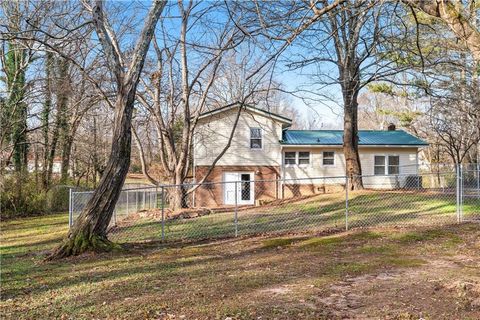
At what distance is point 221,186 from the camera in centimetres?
2192

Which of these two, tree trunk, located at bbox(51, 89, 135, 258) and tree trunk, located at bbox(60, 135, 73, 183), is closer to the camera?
tree trunk, located at bbox(51, 89, 135, 258)

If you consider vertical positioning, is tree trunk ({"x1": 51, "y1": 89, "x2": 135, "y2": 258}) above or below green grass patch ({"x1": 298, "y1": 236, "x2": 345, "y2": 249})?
above

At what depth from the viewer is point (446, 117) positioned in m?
24.8

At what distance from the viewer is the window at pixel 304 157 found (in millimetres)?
22547

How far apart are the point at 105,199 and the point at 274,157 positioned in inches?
601

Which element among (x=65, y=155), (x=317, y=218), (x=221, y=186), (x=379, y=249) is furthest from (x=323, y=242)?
(x=65, y=155)

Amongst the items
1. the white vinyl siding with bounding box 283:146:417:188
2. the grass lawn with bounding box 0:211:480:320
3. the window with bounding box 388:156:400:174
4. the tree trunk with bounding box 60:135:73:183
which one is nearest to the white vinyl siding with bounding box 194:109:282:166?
A: the white vinyl siding with bounding box 283:146:417:188

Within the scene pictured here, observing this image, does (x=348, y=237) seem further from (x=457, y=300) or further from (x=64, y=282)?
(x=64, y=282)

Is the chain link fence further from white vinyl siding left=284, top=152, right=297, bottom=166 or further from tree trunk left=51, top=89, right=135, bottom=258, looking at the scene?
tree trunk left=51, top=89, right=135, bottom=258

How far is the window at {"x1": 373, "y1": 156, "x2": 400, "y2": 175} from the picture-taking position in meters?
22.4

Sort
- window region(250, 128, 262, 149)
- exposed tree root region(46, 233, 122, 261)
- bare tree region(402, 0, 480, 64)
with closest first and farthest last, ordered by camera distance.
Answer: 1. bare tree region(402, 0, 480, 64)
2. exposed tree root region(46, 233, 122, 261)
3. window region(250, 128, 262, 149)

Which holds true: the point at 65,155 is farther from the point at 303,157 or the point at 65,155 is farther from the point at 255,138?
the point at 303,157

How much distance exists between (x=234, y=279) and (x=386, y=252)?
3437 millimetres

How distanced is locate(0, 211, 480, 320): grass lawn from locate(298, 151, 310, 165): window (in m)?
13.2
